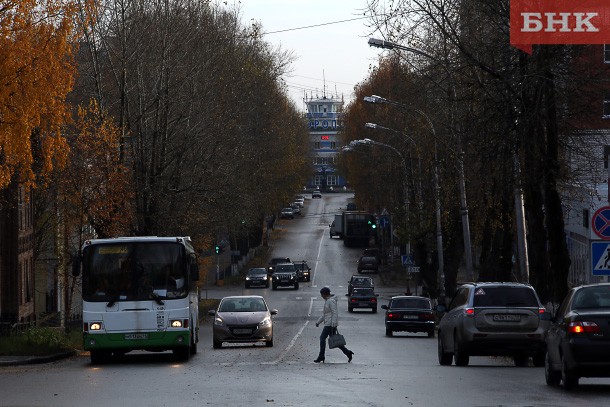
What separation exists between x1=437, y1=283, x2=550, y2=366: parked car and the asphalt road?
0.46 m

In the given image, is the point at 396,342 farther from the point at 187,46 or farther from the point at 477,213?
the point at 187,46

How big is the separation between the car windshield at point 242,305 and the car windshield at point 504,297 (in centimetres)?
1229

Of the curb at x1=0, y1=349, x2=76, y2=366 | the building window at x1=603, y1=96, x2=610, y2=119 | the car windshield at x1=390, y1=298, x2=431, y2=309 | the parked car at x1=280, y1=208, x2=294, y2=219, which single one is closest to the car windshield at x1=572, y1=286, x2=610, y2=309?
the building window at x1=603, y1=96, x2=610, y2=119

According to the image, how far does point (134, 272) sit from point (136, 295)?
0.52 metres

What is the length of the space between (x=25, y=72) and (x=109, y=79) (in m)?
35.3

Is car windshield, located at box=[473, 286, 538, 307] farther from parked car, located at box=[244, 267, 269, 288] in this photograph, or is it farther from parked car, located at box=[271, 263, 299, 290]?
parked car, located at box=[244, 267, 269, 288]

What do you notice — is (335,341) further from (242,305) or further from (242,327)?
(242,305)

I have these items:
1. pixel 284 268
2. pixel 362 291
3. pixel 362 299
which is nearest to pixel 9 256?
pixel 362 299

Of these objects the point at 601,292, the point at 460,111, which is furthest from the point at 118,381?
the point at 460,111

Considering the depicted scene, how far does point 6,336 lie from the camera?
109 ft

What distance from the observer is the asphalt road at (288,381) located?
16.3 m

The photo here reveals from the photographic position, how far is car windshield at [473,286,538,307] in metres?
24.4

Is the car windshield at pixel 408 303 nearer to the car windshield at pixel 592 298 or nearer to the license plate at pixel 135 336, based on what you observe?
the license plate at pixel 135 336

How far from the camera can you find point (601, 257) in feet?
79.9
